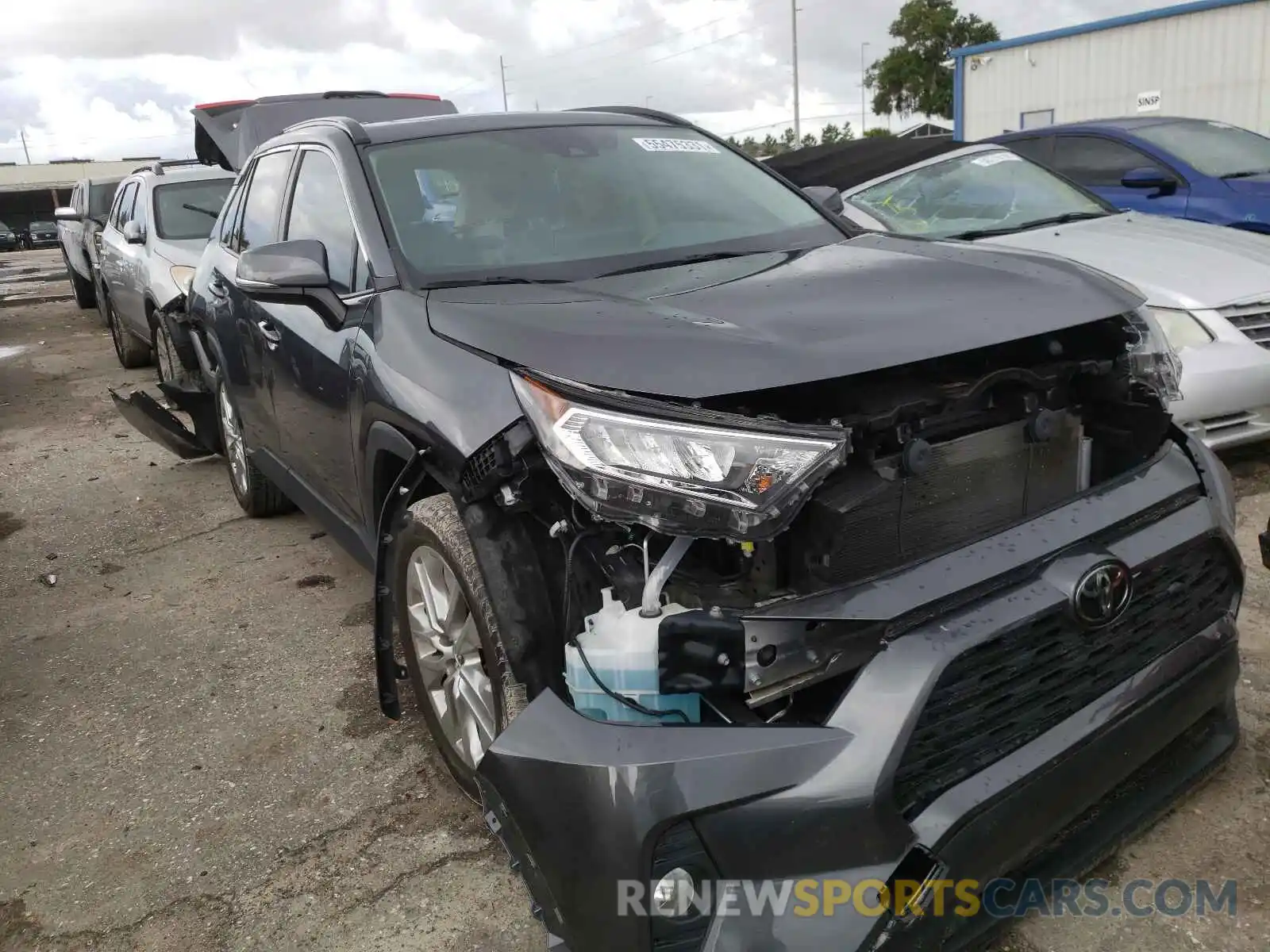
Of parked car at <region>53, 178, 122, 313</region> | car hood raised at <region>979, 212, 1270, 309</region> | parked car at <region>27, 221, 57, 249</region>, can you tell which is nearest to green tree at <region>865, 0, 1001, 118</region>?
parked car at <region>27, 221, 57, 249</region>

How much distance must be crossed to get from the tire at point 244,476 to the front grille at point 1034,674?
12.4ft

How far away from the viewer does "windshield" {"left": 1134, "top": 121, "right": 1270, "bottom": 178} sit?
6973 mm

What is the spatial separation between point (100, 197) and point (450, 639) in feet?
46.2

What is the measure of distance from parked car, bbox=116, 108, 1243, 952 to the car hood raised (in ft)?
7.34

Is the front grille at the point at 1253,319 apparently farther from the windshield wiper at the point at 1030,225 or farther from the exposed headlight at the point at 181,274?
the exposed headlight at the point at 181,274

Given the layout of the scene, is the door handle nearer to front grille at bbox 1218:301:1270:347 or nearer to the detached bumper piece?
the detached bumper piece

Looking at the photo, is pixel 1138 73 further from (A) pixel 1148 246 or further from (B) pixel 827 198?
(B) pixel 827 198

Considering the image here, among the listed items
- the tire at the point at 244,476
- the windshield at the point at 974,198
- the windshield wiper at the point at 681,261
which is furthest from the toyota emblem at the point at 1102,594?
the windshield at the point at 974,198

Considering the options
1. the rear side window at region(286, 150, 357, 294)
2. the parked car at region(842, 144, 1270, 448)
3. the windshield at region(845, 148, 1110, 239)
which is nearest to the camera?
the rear side window at region(286, 150, 357, 294)

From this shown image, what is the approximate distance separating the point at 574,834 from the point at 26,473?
6.24 m

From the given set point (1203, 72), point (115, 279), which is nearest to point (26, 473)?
point (115, 279)

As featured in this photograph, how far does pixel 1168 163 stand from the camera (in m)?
6.89

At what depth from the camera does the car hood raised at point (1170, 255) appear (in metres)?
4.41

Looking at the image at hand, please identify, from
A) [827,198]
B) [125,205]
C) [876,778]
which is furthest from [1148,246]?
[125,205]
